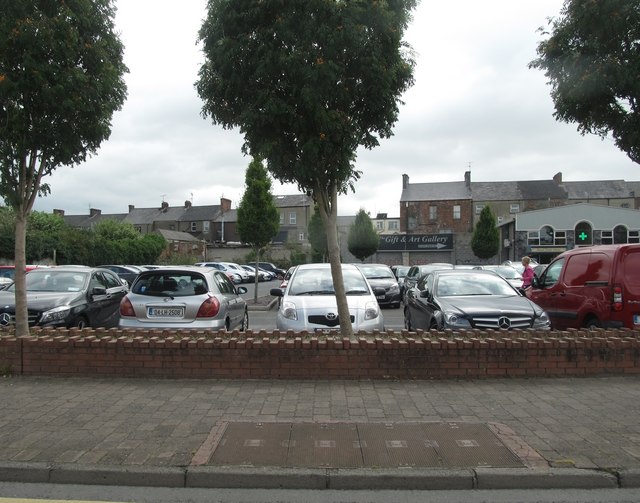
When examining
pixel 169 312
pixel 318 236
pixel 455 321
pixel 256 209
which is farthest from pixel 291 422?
pixel 318 236

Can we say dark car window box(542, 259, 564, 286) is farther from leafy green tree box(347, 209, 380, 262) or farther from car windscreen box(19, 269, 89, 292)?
leafy green tree box(347, 209, 380, 262)

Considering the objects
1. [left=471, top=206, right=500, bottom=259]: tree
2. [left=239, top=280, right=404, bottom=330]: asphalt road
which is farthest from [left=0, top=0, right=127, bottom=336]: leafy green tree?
[left=471, top=206, right=500, bottom=259]: tree

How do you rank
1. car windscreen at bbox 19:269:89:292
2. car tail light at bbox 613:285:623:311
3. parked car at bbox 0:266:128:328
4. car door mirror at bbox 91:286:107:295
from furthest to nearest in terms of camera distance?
car door mirror at bbox 91:286:107:295, car windscreen at bbox 19:269:89:292, parked car at bbox 0:266:128:328, car tail light at bbox 613:285:623:311

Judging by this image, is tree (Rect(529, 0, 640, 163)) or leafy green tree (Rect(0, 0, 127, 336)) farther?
tree (Rect(529, 0, 640, 163))

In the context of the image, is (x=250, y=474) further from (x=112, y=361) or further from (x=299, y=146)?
(x=299, y=146)

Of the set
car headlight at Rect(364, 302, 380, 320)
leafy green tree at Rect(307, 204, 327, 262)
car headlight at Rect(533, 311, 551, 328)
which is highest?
leafy green tree at Rect(307, 204, 327, 262)

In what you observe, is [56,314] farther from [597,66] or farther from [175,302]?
[597,66]

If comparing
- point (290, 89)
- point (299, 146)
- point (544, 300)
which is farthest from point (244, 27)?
point (544, 300)

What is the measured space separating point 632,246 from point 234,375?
6.28 m

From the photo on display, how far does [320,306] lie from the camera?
8.03 metres

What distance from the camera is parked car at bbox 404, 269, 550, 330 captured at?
784 centimetres

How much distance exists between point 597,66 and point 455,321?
16.4ft

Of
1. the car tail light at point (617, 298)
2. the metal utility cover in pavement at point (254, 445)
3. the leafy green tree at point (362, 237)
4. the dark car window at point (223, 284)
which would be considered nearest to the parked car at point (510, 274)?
the car tail light at point (617, 298)

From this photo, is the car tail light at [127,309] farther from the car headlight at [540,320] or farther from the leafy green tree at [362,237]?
the leafy green tree at [362,237]
